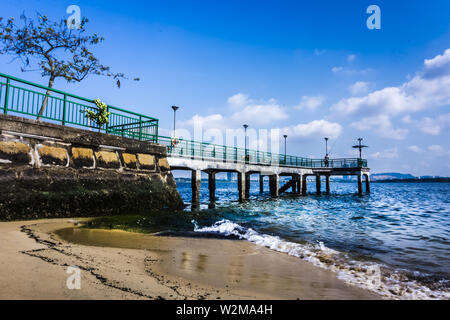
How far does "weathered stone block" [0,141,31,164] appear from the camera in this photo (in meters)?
7.18

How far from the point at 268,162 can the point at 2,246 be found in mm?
24255

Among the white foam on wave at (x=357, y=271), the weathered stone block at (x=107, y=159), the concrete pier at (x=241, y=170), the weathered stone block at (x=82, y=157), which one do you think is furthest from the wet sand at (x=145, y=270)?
the concrete pier at (x=241, y=170)

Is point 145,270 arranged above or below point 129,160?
below

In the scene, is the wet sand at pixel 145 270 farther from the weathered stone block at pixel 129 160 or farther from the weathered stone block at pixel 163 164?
the weathered stone block at pixel 163 164

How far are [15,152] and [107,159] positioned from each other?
3172 millimetres

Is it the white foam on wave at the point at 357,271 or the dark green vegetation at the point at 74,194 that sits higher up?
the dark green vegetation at the point at 74,194

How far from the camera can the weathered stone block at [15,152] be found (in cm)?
718

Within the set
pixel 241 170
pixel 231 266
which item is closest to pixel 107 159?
pixel 231 266

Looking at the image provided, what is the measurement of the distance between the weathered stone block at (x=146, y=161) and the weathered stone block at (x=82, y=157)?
245 centimetres

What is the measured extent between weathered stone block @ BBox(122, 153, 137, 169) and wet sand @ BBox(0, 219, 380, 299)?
4963 mm

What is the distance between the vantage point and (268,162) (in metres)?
26.6

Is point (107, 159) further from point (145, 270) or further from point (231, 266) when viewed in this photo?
point (231, 266)

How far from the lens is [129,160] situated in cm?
1120

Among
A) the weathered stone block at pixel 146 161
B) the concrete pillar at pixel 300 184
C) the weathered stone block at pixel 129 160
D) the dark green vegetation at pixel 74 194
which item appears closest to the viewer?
the dark green vegetation at pixel 74 194
